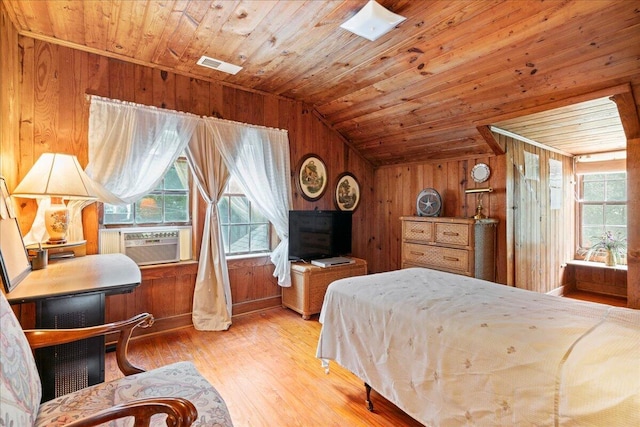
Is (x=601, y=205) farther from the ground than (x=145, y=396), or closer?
farther from the ground

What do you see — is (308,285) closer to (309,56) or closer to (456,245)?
(456,245)

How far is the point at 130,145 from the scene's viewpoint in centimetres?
282

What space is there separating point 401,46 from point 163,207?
2657mm

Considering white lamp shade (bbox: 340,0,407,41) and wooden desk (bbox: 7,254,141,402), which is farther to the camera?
white lamp shade (bbox: 340,0,407,41)

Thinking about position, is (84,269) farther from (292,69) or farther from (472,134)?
(472,134)

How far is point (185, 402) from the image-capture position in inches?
38.1

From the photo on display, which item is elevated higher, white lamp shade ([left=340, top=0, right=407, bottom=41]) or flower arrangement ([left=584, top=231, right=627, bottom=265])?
white lamp shade ([left=340, top=0, right=407, bottom=41])

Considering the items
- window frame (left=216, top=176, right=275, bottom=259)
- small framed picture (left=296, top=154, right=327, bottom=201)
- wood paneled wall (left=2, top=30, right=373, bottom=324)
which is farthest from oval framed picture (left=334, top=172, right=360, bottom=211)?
window frame (left=216, top=176, right=275, bottom=259)

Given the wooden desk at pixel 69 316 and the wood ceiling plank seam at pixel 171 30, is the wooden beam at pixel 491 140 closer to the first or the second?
the wood ceiling plank seam at pixel 171 30

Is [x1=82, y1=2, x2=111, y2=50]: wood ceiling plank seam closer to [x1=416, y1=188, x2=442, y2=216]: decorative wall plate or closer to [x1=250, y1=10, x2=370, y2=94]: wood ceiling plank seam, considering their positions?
[x1=250, y1=10, x2=370, y2=94]: wood ceiling plank seam

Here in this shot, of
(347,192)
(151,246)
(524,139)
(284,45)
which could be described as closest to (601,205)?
(524,139)

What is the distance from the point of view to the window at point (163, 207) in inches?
117

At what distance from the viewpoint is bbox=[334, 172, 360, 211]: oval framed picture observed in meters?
4.35

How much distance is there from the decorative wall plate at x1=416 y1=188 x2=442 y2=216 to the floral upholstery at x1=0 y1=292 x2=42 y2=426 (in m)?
3.69
